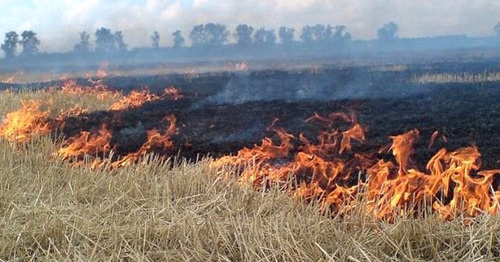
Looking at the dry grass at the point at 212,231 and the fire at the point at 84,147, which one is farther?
the fire at the point at 84,147

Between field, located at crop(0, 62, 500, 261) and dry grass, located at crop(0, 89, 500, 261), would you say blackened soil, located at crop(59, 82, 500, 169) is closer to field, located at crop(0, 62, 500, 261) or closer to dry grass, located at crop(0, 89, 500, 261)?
field, located at crop(0, 62, 500, 261)

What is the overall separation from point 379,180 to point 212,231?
195 cm

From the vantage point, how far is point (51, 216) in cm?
464

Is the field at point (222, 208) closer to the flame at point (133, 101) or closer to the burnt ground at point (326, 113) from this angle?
the burnt ground at point (326, 113)

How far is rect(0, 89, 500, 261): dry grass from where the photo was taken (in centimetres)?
389

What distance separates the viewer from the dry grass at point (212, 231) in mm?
3887

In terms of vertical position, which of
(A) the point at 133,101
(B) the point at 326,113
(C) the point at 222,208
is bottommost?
(A) the point at 133,101

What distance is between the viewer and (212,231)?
4.26 meters

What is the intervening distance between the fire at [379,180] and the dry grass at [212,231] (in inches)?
9.3

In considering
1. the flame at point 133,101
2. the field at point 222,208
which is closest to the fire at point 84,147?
the field at point 222,208

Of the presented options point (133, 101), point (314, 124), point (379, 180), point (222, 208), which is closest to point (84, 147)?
point (222, 208)

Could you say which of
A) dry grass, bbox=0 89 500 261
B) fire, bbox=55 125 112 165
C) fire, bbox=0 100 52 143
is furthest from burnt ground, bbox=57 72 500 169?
dry grass, bbox=0 89 500 261

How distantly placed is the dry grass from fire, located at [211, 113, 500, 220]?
9.3 inches

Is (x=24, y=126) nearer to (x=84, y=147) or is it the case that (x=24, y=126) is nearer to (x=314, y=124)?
(x=84, y=147)
